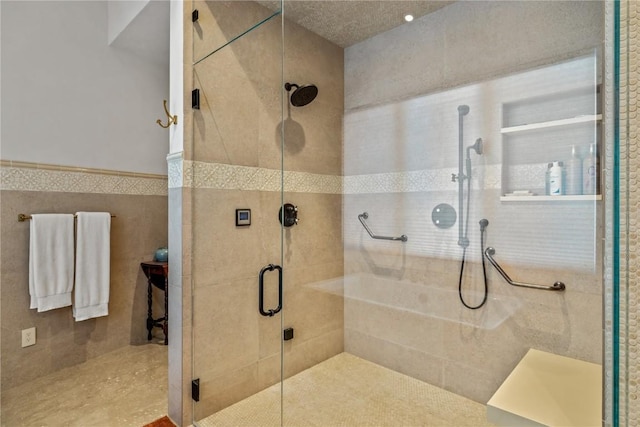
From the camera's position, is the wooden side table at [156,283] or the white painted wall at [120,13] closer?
the white painted wall at [120,13]

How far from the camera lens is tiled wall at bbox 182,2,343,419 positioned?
186cm

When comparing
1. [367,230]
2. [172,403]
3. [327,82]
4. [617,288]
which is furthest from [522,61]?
Answer: [172,403]

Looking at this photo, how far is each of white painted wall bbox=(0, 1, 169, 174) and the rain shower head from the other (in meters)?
1.48

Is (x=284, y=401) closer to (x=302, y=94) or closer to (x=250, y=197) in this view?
(x=250, y=197)

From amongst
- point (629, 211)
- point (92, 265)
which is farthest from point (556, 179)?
point (92, 265)

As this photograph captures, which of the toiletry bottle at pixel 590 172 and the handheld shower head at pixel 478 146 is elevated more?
the handheld shower head at pixel 478 146

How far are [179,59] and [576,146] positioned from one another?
2.01m

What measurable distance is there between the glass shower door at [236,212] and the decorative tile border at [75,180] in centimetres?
120

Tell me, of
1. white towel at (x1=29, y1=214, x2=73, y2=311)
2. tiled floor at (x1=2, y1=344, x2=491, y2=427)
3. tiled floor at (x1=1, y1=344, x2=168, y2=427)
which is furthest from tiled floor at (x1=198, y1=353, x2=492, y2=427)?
white towel at (x1=29, y1=214, x2=73, y2=311)

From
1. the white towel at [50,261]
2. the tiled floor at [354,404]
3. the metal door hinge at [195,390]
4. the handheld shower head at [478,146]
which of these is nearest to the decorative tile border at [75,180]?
the white towel at [50,261]

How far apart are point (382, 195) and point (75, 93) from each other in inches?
89.4

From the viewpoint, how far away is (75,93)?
242cm

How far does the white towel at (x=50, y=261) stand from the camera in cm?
216

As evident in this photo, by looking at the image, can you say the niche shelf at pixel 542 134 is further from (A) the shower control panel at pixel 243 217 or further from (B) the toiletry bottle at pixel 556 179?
(A) the shower control panel at pixel 243 217
